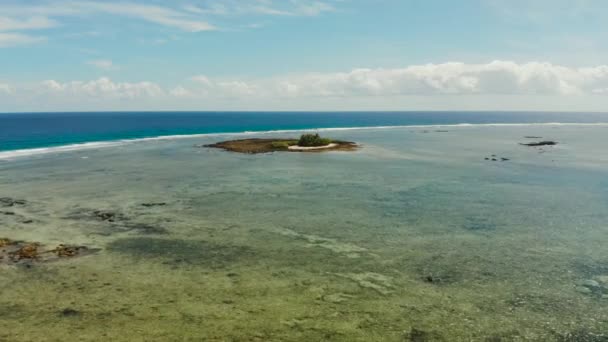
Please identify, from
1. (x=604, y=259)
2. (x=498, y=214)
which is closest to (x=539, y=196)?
(x=498, y=214)

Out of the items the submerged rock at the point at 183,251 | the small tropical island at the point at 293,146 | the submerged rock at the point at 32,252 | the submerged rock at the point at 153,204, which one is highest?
the small tropical island at the point at 293,146

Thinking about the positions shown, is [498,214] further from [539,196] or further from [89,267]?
[89,267]

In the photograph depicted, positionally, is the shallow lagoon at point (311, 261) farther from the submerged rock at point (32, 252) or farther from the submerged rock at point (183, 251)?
the submerged rock at point (32, 252)

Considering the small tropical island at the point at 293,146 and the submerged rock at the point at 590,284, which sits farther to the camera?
the small tropical island at the point at 293,146

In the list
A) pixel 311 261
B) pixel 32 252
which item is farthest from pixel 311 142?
pixel 32 252

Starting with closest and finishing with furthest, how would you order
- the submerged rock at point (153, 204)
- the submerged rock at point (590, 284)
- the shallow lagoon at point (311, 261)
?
the shallow lagoon at point (311, 261), the submerged rock at point (590, 284), the submerged rock at point (153, 204)

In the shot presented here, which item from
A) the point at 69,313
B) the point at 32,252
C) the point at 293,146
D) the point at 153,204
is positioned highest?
the point at 293,146

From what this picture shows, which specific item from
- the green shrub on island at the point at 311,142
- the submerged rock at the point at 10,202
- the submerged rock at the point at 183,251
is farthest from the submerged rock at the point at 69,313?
the green shrub on island at the point at 311,142

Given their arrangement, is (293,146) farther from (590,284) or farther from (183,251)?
(590,284)

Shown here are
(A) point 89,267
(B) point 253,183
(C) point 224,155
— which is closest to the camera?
(A) point 89,267
